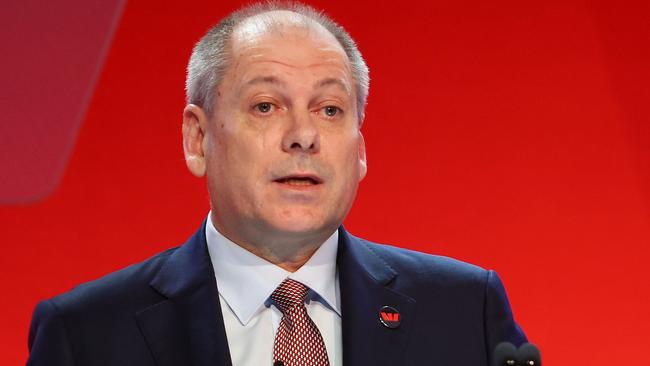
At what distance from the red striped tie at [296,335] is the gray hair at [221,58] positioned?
347 millimetres

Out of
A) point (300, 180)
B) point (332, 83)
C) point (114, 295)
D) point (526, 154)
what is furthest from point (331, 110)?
point (526, 154)

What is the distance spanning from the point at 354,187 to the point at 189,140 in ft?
1.09

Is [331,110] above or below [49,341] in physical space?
above

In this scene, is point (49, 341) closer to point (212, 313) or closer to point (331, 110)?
point (212, 313)

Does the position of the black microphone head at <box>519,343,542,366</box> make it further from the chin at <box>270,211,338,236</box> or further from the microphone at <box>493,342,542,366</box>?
the chin at <box>270,211,338,236</box>

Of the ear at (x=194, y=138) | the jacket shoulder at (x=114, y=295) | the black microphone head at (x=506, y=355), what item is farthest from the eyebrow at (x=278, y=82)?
the black microphone head at (x=506, y=355)

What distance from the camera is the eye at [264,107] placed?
2.02 m

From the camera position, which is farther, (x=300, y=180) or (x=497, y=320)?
(x=497, y=320)

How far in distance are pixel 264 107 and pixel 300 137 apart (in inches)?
4.1

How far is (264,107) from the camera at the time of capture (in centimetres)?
202

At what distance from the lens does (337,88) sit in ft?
6.76

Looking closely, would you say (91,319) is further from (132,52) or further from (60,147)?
(132,52)

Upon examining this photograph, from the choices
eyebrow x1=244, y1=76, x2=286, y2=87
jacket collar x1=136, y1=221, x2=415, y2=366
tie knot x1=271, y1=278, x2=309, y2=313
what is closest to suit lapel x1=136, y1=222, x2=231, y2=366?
jacket collar x1=136, y1=221, x2=415, y2=366

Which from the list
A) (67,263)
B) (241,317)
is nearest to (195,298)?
(241,317)
